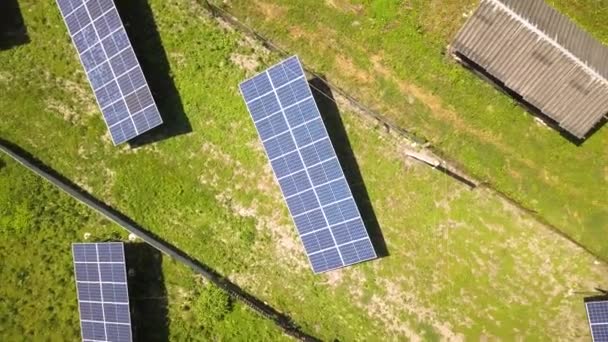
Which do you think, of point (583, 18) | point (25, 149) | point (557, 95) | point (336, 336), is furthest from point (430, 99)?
point (25, 149)

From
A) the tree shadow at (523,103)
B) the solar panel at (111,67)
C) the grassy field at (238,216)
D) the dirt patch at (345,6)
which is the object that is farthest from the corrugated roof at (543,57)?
the solar panel at (111,67)

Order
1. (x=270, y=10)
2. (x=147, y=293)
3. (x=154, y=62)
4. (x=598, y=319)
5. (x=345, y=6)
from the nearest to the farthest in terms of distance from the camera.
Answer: (x=598, y=319)
(x=345, y=6)
(x=270, y=10)
(x=154, y=62)
(x=147, y=293)

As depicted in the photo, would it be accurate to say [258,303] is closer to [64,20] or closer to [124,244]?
[124,244]

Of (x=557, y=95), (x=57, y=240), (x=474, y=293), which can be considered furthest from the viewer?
(x=57, y=240)

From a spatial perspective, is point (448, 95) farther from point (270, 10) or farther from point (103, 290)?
point (103, 290)

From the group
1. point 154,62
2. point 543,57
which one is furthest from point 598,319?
point 154,62

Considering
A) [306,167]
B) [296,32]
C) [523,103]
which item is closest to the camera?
[306,167]
